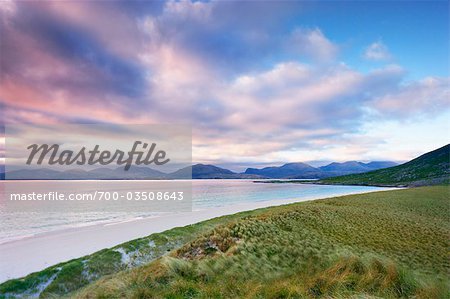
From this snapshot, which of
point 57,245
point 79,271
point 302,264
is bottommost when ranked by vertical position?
point 57,245

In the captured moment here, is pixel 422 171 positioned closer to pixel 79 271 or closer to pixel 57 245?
pixel 57 245

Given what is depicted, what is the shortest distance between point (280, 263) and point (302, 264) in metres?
0.86

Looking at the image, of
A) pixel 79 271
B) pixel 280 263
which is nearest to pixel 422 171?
pixel 280 263

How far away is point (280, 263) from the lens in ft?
33.6

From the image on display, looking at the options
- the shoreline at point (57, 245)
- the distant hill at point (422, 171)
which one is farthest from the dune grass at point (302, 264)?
the distant hill at point (422, 171)

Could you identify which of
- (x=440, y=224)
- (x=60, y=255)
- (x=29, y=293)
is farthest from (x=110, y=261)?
(x=440, y=224)

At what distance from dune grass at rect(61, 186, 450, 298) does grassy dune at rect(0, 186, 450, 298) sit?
0.10 ft

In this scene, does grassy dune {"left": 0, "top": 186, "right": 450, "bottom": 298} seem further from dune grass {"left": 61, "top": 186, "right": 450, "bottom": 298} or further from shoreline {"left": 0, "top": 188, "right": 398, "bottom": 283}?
shoreline {"left": 0, "top": 188, "right": 398, "bottom": 283}

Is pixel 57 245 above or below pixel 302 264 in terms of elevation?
below

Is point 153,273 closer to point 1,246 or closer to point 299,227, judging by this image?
point 299,227

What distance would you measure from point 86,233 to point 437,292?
24.1m

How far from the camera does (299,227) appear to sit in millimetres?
16969

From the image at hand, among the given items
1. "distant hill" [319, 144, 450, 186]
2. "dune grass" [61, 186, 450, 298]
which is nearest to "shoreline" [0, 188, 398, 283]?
"dune grass" [61, 186, 450, 298]

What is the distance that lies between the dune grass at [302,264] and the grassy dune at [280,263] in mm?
30
